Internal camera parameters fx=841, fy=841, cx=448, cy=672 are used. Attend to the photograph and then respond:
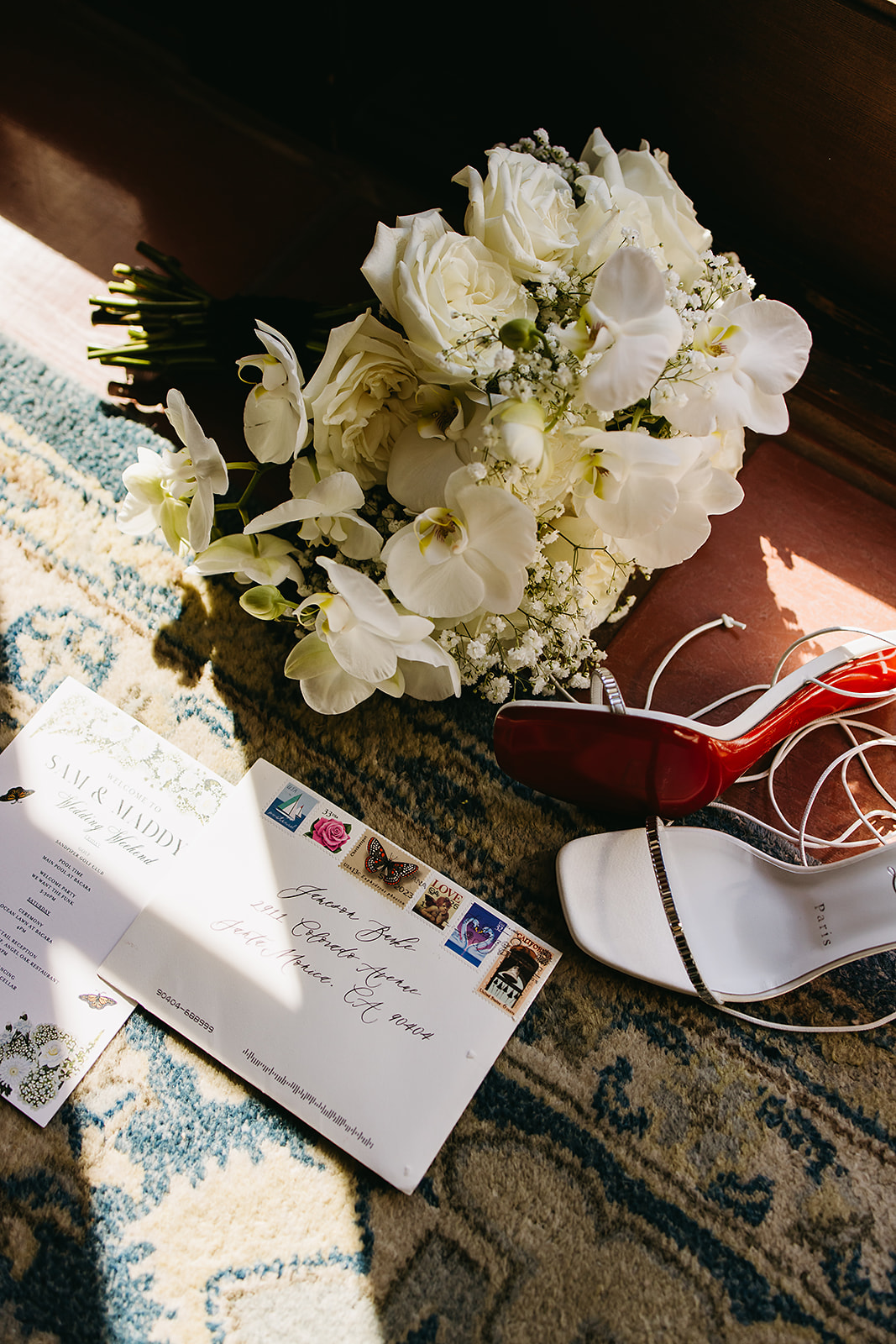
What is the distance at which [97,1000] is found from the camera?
708 mm

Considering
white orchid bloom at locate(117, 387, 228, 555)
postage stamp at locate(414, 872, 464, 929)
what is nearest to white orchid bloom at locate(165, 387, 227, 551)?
white orchid bloom at locate(117, 387, 228, 555)

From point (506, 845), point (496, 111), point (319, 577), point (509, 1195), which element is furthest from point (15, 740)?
point (496, 111)

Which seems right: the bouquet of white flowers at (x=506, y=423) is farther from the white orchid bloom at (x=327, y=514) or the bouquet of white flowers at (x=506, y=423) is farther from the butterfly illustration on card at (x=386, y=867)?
the butterfly illustration on card at (x=386, y=867)

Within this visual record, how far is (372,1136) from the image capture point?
0.67 m

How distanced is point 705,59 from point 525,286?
412mm

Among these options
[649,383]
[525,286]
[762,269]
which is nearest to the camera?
[649,383]

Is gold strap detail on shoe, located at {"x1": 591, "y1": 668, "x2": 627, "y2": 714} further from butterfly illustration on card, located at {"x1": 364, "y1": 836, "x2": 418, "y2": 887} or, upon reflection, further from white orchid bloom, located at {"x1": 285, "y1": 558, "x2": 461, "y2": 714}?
butterfly illustration on card, located at {"x1": 364, "y1": 836, "x2": 418, "y2": 887}

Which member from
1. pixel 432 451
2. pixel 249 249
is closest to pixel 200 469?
pixel 432 451

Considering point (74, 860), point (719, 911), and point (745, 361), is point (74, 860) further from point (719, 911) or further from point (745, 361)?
point (745, 361)

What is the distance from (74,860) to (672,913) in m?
0.52

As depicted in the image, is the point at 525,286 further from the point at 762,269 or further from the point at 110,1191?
the point at 110,1191

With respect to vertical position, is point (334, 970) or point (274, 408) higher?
point (274, 408)

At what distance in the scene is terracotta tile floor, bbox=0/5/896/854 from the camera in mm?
822

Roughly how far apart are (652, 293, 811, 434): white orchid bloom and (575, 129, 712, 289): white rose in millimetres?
71
